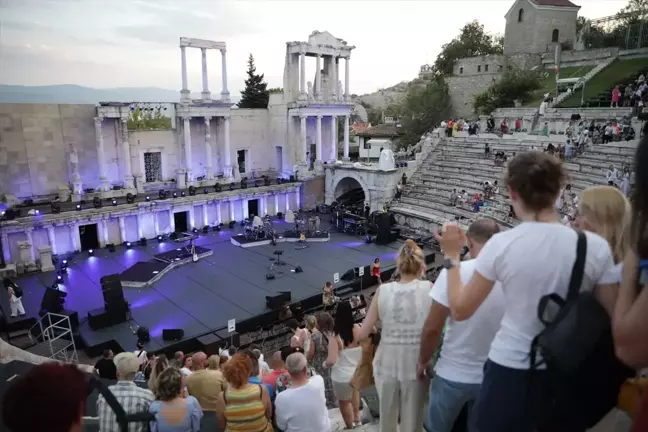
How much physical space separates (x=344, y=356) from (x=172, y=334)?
34.9 ft

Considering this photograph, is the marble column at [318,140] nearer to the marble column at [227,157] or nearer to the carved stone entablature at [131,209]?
the carved stone entablature at [131,209]

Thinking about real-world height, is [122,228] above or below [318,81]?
below

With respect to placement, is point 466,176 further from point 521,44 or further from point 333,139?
point 521,44

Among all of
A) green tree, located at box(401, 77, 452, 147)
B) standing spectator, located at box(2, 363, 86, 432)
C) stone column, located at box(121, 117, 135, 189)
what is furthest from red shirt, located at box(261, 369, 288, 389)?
green tree, located at box(401, 77, 452, 147)

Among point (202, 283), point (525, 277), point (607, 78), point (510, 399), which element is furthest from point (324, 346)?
point (607, 78)

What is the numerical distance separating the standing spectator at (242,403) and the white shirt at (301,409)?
18 cm

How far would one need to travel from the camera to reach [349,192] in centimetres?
3703

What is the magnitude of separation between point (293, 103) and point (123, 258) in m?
17.5

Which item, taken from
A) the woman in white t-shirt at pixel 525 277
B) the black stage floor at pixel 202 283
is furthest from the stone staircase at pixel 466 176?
the woman in white t-shirt at pixel 525 277

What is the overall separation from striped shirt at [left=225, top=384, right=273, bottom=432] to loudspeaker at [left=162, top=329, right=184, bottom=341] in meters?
10.9

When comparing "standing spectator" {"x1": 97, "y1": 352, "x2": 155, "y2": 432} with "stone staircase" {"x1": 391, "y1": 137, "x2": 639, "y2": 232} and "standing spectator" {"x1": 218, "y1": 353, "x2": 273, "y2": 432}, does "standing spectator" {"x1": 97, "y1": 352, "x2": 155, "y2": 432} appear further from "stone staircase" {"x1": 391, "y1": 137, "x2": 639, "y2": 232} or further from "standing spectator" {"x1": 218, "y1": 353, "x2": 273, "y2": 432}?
"stone staircase" {"x1": 391, "y1": 137, "x2": 639, "y2": 232}

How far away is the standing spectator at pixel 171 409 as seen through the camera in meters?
4.43

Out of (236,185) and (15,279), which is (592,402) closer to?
(15,279)

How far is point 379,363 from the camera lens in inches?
161
